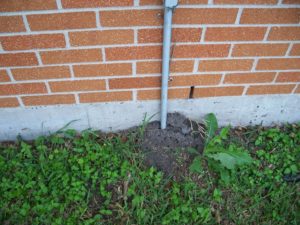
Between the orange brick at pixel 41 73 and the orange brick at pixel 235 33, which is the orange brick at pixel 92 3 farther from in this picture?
the orange brick at pixel 235 33

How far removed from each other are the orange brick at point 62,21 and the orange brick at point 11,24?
0.05m

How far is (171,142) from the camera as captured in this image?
2.17 m

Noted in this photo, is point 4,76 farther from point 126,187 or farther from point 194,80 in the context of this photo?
point 194,80

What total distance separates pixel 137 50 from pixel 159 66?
0.19 meters

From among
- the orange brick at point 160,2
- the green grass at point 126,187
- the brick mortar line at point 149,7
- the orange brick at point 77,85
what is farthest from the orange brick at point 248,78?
the orange brick at point 77,85

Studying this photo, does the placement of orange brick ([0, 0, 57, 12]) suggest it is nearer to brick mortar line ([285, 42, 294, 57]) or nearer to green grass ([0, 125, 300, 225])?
green grass ([0, 125, 300, 225])

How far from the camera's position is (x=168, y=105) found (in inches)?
85.1

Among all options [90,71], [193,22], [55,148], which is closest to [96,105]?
[90,71]

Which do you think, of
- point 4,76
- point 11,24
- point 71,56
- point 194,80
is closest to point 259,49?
point 194,80

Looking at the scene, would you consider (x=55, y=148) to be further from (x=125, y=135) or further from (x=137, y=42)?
(x=137, y=42)

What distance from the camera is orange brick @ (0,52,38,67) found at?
1.78m

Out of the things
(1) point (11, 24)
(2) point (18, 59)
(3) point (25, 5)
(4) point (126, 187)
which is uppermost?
(3) point (25, 5)

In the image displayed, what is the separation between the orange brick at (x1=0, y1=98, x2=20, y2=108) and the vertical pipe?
97 centimetres

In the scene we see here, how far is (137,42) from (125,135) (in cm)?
76
